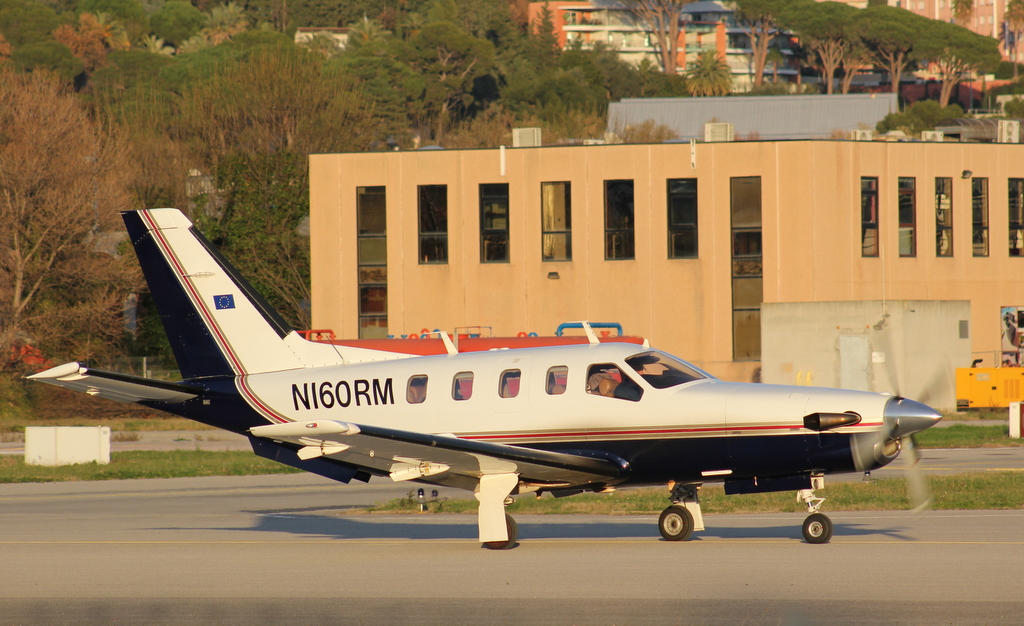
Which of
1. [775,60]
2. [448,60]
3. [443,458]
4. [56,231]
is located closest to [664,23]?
[775,60]

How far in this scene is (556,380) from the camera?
43.4 feet

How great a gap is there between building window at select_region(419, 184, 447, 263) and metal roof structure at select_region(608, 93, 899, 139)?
57700 mm

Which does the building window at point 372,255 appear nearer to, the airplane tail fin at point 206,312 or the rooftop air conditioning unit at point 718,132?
the rooftop air conditioning unit at point 718,132

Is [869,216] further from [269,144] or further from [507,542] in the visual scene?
[507,542]

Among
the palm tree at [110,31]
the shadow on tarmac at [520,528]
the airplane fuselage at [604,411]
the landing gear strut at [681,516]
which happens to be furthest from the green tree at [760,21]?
the airplane fuselage at [604,411]

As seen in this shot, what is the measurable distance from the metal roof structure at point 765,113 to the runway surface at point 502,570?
85935 mm

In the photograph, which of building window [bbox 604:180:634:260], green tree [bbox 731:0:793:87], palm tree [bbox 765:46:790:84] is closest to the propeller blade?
building window [bbox 604:180:634:260]

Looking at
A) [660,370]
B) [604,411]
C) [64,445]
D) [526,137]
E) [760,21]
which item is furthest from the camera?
[760,21]

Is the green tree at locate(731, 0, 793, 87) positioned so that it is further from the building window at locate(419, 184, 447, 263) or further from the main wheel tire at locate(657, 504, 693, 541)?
the main wheel tire at locate(657, 504, 693, 541)

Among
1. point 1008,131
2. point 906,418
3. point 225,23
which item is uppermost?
point 225,23

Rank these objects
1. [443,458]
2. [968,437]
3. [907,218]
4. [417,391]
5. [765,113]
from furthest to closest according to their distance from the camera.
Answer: [765,113], [907,218], [968,437], [417,391], [443,458]

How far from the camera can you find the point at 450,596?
1080 cm

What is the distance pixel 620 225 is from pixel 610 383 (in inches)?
1160

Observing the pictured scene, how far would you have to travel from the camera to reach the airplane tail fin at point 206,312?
15.0 meters
